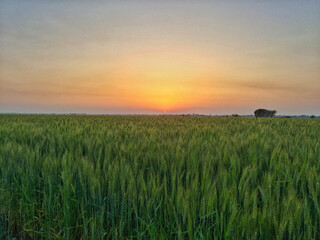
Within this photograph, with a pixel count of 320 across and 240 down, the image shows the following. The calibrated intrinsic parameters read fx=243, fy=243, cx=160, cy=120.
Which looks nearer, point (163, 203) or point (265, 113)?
point (163, 203)

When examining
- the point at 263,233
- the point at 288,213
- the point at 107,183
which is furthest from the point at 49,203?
the point at 288,213

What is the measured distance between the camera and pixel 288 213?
1421 millimetres

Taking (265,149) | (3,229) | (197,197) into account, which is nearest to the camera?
(197,197)

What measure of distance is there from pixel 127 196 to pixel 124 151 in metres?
1.22

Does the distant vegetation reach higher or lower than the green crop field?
higher

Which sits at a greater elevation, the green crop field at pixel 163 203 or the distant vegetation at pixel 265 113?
the distant vegetation at pixel 265 113

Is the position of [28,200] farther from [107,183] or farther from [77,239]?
[107,183]

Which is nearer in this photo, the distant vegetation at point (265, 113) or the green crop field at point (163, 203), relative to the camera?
A: the green crop field at point (163, 203)

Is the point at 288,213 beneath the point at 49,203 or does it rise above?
above

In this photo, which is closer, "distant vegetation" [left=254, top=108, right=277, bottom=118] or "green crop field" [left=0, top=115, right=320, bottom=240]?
"green crop field" [left=0, top=115, right=320, bottom=240]

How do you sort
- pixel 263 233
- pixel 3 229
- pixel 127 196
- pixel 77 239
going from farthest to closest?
pixel 3 229 < pixel 77 239 < pixel 127 196 < pixel 263 233

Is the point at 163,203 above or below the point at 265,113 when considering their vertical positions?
below

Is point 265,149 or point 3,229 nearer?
point 3,229

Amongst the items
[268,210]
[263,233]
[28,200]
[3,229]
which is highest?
[268,210]
